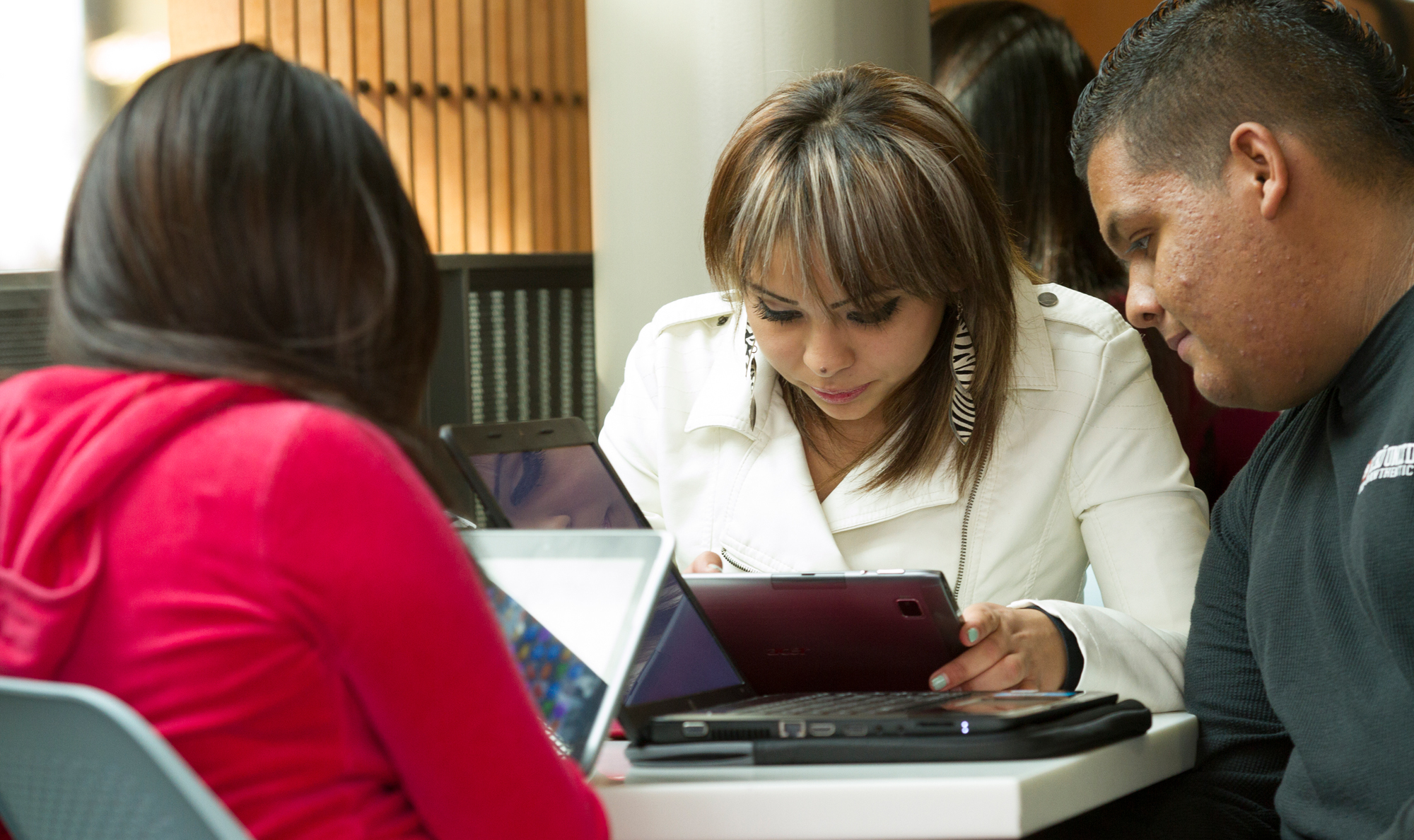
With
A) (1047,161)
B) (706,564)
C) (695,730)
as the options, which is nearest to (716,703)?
(695,730)

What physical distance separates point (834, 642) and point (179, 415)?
736 millimetres

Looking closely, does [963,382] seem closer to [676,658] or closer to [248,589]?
[676,658]

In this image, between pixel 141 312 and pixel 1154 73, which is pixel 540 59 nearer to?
pixel 1154 73

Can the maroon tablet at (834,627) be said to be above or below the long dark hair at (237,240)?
below

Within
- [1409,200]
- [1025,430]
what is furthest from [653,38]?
[1409,200]

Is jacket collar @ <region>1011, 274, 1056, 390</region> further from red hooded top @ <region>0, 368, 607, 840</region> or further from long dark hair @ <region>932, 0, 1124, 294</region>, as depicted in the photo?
red hooded top @ <region>0, 368, 607, 840</region>

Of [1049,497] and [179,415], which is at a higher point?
[179,415]

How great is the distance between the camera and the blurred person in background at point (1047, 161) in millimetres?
2422

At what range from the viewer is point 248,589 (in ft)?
2.67

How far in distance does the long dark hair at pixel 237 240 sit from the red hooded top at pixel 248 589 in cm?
4

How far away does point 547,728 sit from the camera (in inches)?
44.0

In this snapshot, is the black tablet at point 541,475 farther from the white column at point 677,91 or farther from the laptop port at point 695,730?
the white column at point 677,91

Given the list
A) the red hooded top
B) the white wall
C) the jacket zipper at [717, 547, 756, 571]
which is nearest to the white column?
the jacket zipper at [717, 547, 756, 571]

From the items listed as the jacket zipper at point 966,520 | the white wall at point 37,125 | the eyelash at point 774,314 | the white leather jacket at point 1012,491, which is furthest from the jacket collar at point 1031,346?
the white wall at point 37,125
